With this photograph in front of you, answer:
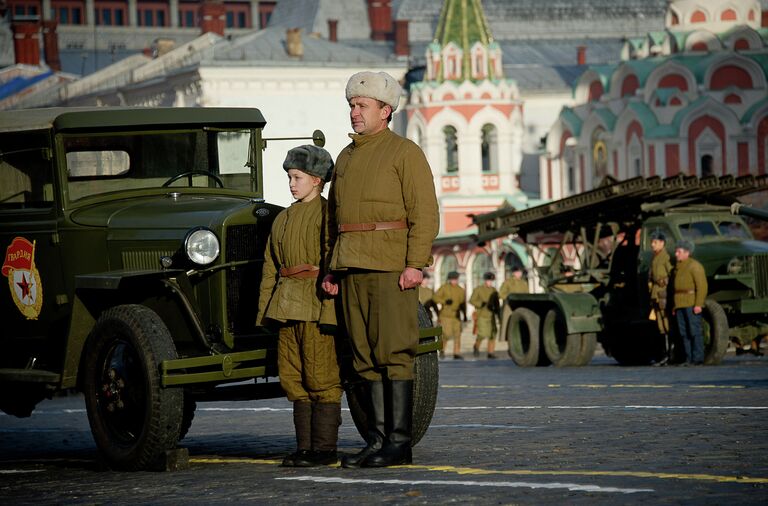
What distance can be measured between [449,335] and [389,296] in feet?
98.1

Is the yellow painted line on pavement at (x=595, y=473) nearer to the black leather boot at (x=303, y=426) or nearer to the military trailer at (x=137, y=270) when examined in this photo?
the black leather boot at (x=303, y=426)

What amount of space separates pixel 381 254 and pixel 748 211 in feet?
56.4

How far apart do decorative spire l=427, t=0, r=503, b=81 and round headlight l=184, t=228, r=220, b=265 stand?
212 ft

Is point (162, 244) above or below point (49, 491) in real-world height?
above

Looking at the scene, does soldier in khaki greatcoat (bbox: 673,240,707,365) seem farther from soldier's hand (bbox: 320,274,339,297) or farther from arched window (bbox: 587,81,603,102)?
arched window (bbox: 587,81,603,102)

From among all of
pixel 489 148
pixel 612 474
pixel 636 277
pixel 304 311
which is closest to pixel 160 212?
pixel 304 311

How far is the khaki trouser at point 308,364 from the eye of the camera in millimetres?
10891

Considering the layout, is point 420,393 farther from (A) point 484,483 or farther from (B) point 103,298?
(A) point 484,483

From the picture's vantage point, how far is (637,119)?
67.5 m

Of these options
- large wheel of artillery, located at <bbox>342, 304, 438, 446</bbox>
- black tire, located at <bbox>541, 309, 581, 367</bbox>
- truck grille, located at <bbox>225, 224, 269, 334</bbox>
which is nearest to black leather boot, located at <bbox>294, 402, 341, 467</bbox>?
large wheel of artillery, located at <bbox>342, 304, 438, 446</bbox>

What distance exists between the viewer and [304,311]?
1088 cm

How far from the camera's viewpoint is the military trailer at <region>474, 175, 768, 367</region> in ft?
88.2

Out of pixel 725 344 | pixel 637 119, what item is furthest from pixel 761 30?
pixel 725 344

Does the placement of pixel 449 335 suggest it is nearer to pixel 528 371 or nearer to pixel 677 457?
pixel 528 371
